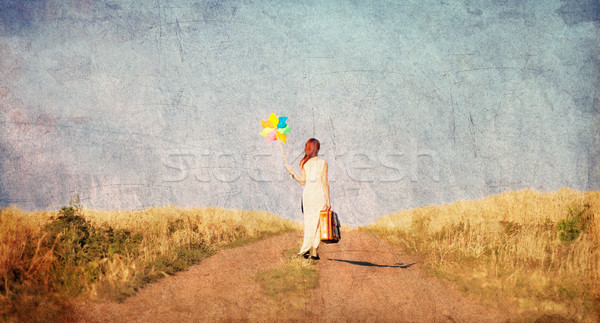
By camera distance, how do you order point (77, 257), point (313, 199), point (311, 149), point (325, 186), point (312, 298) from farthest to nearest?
point (313, 199), point (325, 186), point (311, 149), point (77, 257), point (312, 298)

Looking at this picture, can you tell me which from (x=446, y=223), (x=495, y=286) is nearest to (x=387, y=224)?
(x=446, y=223)

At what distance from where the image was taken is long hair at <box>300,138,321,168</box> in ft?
36.8

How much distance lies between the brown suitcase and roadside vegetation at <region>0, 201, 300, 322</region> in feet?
9.92

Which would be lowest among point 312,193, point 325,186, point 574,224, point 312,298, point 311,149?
point 312,298

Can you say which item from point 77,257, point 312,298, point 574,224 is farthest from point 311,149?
point 574,224

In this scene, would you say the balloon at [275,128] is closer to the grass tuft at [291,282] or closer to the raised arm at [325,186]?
the raised arm at [325,186]

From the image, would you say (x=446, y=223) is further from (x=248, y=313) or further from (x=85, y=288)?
(x=85, y=288)

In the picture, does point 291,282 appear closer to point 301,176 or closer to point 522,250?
point 301,176

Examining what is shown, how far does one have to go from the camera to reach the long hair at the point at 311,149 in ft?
36.8

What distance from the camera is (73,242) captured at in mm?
9109

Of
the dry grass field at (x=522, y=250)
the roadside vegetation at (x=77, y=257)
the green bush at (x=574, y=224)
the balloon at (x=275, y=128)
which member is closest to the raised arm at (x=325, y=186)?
the balloon at (x=275, y=128)

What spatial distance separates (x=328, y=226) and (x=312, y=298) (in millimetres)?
2943

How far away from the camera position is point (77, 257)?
880 cm

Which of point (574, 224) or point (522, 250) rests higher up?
point (574, 224)
